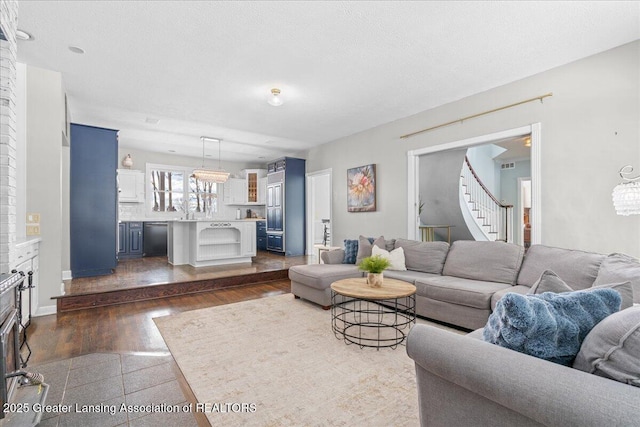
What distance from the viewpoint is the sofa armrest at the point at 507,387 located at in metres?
0.82

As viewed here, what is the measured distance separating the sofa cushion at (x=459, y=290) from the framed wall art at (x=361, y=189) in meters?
2.35

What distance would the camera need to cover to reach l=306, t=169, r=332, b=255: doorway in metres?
6.73

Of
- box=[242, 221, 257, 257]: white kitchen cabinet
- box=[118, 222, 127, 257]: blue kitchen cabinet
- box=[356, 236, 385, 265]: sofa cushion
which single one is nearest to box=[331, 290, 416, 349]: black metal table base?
box=[356, 236, 385, 265]: sofa cushion

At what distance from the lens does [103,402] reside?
1.86m

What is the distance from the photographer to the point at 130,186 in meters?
7.16

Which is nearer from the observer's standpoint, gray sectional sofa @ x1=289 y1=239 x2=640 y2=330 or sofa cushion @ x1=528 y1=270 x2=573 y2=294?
sofa cushion @ x1=528 y1=270 x2=573 y2=294

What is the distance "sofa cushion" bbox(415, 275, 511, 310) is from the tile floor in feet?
7.78

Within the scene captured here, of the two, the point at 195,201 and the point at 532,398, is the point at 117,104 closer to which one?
the point at 195,201

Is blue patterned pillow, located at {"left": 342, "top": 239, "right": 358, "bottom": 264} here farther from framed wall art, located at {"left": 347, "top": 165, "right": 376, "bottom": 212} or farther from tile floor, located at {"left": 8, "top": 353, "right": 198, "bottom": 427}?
tile floor, located at {"left": 8, "top": 353, "right": 198, "bottom": 427}

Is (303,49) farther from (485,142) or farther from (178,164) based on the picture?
(178,164)

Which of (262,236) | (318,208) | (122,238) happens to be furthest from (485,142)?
(122,238)

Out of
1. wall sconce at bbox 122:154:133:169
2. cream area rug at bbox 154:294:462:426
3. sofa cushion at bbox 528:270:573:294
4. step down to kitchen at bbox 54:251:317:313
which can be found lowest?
cream area rug at bbox 154:294:462:426

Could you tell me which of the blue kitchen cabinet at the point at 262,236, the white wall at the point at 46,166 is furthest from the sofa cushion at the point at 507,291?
the blue kitchen cabinet at the point at 262,236

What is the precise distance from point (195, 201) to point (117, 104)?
4288mm
